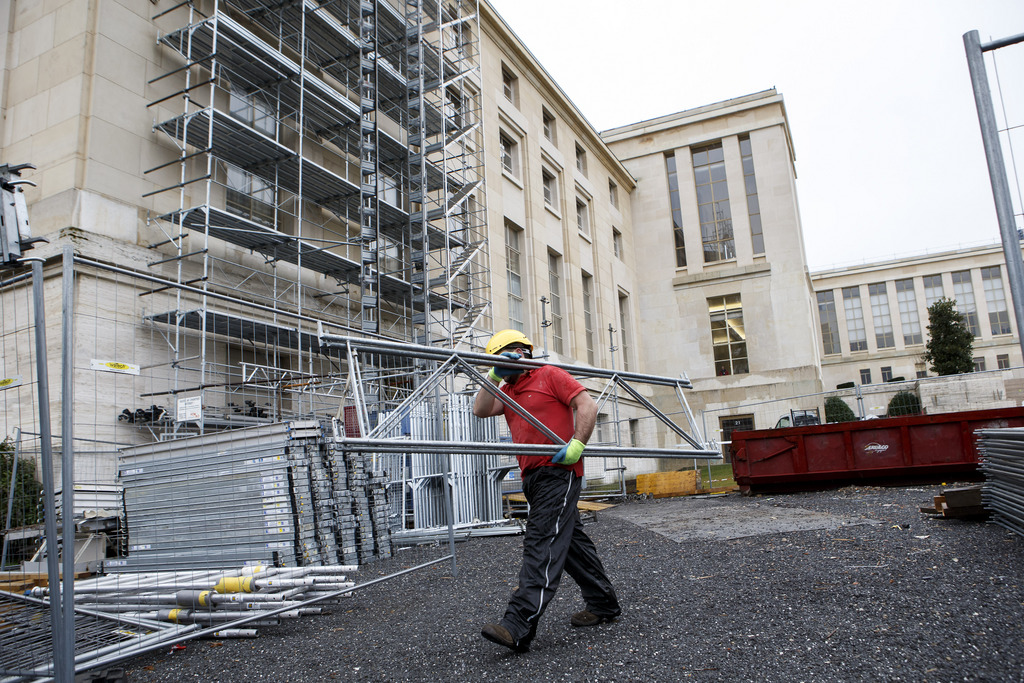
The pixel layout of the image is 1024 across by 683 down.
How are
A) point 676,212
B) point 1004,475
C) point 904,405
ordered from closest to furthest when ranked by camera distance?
point 1004,475 → point 904,405 → point 676,212

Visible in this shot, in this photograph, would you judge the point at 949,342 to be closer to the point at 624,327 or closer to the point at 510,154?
the point at 624,327

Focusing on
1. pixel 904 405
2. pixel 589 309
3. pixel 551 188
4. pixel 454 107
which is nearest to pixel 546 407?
pixel 454 107

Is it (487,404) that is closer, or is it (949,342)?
(487,404)

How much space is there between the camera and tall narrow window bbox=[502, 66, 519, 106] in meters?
28.2

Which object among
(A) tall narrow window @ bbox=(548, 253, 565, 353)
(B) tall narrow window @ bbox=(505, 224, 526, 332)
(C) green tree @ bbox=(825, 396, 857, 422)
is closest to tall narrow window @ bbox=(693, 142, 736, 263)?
(C) green tree @ bbox=(825, 396, 857, 422)

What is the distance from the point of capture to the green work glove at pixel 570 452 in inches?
170

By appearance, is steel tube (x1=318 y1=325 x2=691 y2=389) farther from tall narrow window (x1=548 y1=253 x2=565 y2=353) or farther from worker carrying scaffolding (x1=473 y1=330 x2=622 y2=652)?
tall narrow window (x1=548 y1=253 x2=565 y2=353)

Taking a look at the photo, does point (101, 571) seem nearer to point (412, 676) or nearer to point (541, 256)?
point (412, 676)

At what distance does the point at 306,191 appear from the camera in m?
17.0

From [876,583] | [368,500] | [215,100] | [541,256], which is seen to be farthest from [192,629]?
[541,256]

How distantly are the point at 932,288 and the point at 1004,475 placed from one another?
252ft

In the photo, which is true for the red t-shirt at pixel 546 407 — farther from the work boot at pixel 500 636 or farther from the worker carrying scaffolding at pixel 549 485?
the work boot at pixel 500 636

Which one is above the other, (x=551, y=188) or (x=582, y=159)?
(x=582, y=159)

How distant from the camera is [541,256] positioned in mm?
27969
